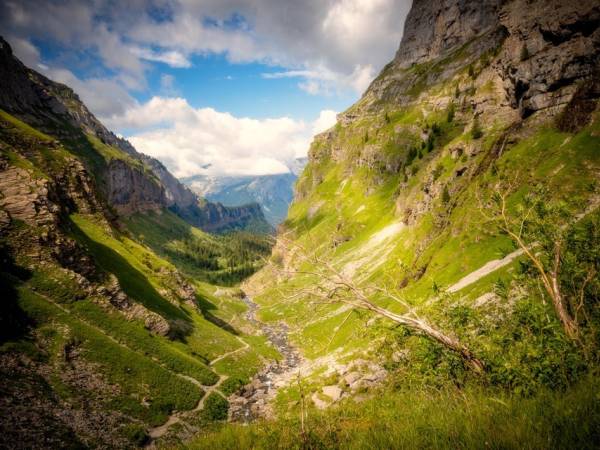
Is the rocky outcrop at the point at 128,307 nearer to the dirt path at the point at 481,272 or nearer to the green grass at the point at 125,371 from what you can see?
the green grass at the point at 125,371

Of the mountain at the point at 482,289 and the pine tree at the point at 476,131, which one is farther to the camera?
the pine tree at the point at 476,131

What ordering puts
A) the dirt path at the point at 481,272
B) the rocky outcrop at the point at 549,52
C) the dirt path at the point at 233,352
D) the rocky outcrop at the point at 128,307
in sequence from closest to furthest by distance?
the dirt path at the point at 481,272 < the rocky outcrop at the point at 128,307 < the rocky outcrop at the point at 549,52 < the dirt path at the point at 233,352

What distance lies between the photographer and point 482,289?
3844cm

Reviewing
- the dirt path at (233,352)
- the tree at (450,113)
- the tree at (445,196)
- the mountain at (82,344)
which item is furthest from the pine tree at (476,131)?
the dirt path at (233,352)

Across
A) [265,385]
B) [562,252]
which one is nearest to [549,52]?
[562,252]

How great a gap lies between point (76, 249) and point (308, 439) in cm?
6560

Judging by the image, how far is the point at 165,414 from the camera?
44406 millimetres

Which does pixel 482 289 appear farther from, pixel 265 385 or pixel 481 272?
pixel 265 385

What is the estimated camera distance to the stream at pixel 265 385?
49.6 m

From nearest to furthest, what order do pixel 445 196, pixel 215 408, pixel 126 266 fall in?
pixel 215 408 < pixel 445 196 < pixel 126 266

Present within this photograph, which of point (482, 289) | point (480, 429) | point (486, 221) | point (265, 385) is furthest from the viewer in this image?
point (265, 385)

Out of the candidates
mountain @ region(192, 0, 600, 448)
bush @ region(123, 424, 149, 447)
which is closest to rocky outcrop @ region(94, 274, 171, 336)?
bush @ region(123, 424, 149, 447)

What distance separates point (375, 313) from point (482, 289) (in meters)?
34.9

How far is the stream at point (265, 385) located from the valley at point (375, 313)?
0.54 metres
